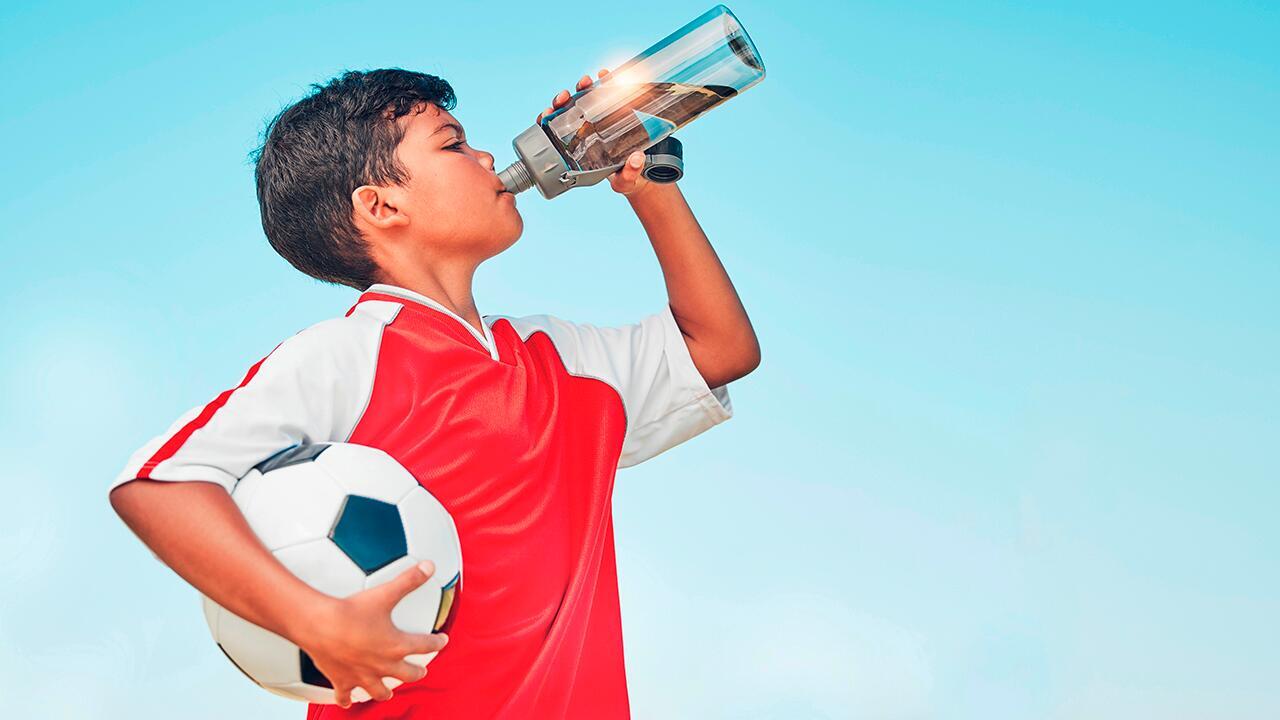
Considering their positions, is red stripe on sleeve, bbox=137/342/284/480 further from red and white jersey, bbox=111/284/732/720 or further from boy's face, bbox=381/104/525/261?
boy's face, bbox=381/104/525/261

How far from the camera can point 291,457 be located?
63.3 inches

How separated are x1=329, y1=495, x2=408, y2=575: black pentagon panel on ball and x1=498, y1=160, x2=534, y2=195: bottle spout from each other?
2.76 ft

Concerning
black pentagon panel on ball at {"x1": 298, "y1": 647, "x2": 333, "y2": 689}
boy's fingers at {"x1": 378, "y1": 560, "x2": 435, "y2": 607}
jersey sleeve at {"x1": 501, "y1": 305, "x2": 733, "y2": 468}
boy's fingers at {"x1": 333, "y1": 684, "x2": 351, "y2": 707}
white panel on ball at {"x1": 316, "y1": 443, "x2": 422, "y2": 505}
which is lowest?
boy's fingers at {"x1": 333, "y1": 684, "x2": 351, "y2": 707}

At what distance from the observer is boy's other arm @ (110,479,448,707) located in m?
1.42

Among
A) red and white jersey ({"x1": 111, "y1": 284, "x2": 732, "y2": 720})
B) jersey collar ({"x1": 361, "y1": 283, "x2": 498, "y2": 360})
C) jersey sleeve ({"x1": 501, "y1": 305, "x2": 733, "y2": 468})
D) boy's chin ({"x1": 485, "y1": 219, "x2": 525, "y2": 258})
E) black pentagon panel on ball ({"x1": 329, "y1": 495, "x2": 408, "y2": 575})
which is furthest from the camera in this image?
jersey sleeve ({"x1": 501, "y1": 305, "x2": 733, "y2": 468})

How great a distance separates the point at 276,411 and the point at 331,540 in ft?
0.88

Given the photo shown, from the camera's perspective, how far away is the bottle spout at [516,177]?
2207mm

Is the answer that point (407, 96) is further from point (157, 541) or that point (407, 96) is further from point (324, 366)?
point (157, 541)

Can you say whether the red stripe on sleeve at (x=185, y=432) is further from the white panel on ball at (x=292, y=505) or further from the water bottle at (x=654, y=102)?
the water bottle at (x=654, y=102)

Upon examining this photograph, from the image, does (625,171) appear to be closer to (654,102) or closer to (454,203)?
(654,102)

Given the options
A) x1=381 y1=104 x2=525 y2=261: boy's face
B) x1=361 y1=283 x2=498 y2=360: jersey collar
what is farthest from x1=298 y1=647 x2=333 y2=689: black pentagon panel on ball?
x1=381 y1=104 x2=525 y2=261: boy's face

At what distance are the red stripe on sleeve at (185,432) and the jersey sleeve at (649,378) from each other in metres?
0.71

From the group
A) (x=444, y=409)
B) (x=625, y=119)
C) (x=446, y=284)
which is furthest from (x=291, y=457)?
(x=625, y=119)

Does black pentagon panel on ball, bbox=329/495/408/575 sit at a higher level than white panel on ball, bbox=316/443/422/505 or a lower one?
lower
